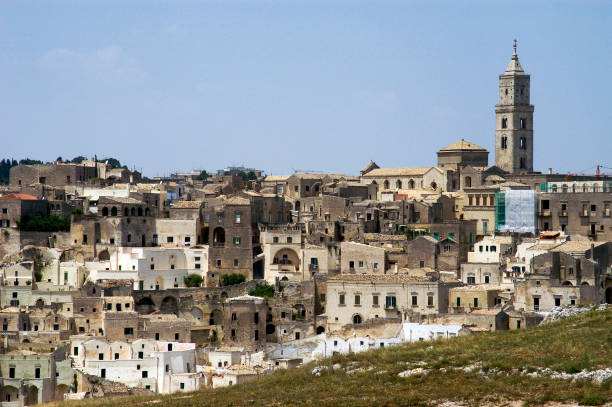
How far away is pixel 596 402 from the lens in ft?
128

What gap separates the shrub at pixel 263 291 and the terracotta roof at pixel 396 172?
24.4 m

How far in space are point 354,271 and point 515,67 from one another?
1343 inches

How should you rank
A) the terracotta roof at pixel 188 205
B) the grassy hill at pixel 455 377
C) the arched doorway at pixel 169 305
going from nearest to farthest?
1. the grassy hill at pixel 455 377
2. the arched doorway at pixel 169 305
3. the terracotta roof at pixel 188 205

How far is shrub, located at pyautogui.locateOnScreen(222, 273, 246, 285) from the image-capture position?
246 ft

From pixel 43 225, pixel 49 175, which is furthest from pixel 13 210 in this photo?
pixel 49 175

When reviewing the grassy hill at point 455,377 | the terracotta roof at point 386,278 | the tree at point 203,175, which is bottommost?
the grassy hill at point 455,377

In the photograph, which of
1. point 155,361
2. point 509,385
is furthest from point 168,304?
point 509,385

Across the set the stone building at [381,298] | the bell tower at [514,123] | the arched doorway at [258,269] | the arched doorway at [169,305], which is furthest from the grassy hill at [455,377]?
the bell tower at [514,123]

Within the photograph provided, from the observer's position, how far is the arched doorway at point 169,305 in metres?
71.9

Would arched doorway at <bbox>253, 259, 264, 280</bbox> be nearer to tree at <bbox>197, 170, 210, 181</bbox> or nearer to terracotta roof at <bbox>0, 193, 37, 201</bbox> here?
terracotta roof at <bbox>0, 193, 37, 201</bbox>

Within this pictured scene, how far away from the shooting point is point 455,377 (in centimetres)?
4400

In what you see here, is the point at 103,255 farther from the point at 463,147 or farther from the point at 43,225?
the point at 463,147

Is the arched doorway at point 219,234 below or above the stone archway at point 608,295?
above

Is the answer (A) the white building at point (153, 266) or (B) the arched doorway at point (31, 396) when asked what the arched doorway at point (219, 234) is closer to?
(A) the white building at point (153, 266)
